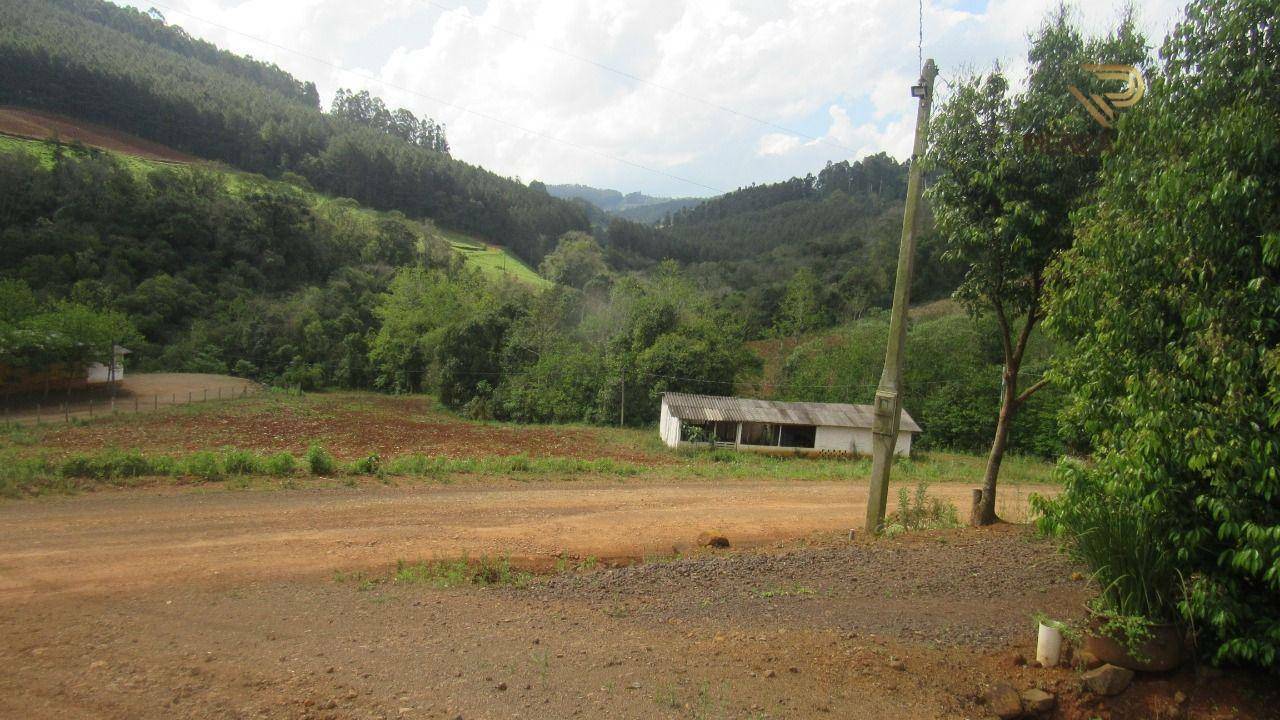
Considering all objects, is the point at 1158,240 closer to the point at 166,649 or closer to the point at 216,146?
the point at 166,649

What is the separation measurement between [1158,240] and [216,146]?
299 ft

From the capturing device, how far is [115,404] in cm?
3105

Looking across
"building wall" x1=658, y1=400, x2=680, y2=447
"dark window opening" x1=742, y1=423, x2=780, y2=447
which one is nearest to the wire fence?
"building wall" x1=658, y1=400, x2=680, y2=447

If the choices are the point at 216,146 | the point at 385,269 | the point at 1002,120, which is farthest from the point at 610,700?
the point at 216,146

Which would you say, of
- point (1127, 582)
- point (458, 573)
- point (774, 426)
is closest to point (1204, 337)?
point (1127, 582)

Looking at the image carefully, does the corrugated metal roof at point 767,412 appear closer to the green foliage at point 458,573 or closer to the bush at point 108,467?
the bush at point 108,467

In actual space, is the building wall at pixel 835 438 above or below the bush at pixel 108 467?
above

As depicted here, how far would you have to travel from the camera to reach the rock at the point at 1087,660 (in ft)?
15.1

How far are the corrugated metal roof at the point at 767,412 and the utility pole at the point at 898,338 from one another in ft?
54.9

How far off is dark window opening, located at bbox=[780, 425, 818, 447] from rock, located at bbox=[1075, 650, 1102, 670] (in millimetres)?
23668

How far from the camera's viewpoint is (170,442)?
20891mm

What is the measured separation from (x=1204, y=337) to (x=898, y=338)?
525 centimetres

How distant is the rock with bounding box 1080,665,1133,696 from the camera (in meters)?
4.34

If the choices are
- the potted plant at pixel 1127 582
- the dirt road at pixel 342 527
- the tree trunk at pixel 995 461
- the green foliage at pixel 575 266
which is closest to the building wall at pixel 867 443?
the dirt road at pixel 342 527
